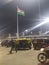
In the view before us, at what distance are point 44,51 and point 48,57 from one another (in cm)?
53

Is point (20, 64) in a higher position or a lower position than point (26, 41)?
lower

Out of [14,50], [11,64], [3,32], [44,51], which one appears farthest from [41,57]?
[3,32]

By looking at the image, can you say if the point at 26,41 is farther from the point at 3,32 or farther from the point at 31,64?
the point at 3,32

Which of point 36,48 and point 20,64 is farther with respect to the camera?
point 36,48

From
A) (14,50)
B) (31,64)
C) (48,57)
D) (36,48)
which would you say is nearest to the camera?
(31,64)

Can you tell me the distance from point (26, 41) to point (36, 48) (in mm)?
2323

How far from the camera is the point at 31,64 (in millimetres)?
12711

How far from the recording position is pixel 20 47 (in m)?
27.5

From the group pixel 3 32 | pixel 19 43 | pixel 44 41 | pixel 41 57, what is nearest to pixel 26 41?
pixel 19 43

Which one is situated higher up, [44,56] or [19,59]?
[44,56]

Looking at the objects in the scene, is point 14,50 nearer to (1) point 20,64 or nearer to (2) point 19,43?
(2) point 19,43

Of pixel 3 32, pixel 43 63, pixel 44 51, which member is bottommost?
pixel 43 63

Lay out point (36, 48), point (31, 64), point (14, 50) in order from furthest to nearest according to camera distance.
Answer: point (36, 48), point (14, 50), point (31, 64)

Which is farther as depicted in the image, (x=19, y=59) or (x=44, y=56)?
(x=19, y=59)
